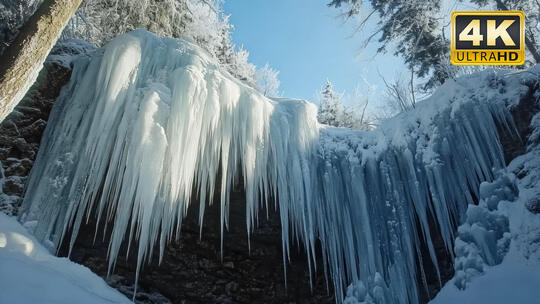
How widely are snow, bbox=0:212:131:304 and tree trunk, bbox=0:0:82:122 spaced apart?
1.14 metres

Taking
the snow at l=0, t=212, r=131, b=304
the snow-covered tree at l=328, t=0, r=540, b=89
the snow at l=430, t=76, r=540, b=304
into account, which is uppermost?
the snow-covered tree at l=328, t=0, r=540, b=89

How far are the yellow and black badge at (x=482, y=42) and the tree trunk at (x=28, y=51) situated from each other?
17.9 ft

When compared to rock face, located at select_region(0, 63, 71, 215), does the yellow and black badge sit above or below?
above

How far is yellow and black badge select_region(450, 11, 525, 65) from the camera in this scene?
5.51m

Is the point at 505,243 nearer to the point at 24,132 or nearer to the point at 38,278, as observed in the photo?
the point at 38,278

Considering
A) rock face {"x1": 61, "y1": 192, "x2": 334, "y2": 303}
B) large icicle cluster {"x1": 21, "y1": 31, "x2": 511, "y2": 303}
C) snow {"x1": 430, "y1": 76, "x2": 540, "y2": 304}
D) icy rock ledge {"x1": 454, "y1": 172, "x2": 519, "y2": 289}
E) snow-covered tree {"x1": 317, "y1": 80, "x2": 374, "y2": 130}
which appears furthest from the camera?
snow-covered tree {"x1": 317, "y1": 80, "x2": 374, "y2": 130}

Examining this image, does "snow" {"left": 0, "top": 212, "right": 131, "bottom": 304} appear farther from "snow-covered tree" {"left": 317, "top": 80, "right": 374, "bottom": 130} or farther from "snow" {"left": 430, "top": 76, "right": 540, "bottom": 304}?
"snow-covered tree" {"left": 317, "top": 80, "right": 374, "bottom": 130}

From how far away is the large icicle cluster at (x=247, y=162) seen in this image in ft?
14.0

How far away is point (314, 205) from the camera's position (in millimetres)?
4984

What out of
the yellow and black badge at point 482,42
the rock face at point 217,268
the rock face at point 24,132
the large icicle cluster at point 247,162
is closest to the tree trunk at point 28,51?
the large icicle cluster at point 247,162

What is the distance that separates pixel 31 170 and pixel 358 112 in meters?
14.0

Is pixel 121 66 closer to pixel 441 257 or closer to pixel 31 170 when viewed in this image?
pixel 31 170

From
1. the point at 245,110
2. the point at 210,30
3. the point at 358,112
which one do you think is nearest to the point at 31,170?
the point at 245,110

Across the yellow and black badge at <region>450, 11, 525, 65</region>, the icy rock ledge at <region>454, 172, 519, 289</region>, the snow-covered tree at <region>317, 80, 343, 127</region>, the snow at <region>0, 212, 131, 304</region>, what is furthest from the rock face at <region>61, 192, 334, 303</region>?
the snow-covered tree at <region>317, 80, 343, 127</region>
